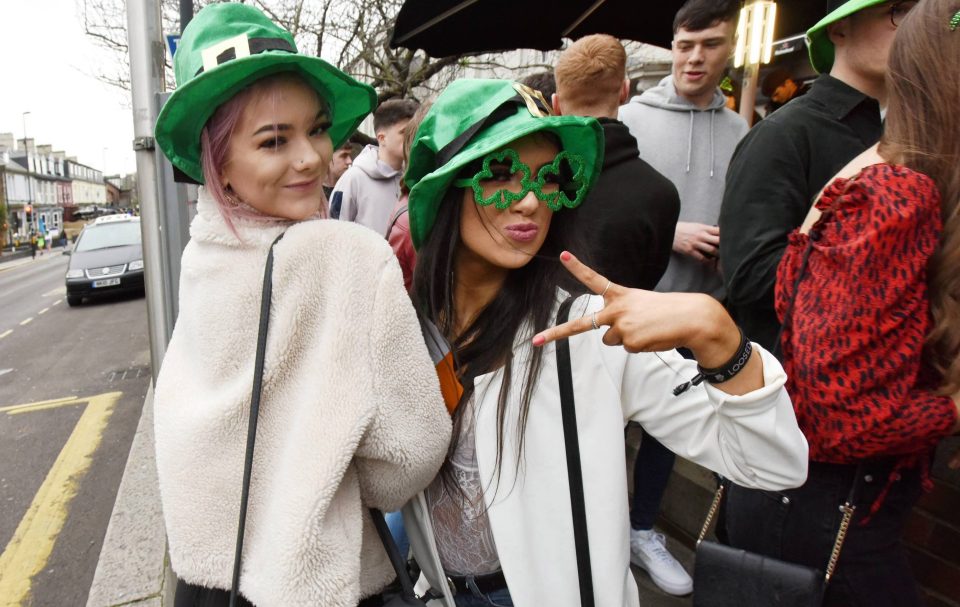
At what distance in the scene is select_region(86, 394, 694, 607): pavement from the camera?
2.79 m

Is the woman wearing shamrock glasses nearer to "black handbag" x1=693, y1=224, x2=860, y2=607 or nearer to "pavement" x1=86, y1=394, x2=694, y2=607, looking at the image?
"black handbag" x1=693, y1=224, x2=860, y2=607

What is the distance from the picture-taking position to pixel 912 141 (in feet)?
4.16

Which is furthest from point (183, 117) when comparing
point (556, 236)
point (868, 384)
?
point (868, 384)

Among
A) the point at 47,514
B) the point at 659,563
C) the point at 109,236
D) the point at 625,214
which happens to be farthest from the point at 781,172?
the point at 109,236

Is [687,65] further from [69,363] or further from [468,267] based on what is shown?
[69,363]

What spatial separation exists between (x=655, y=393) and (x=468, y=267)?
0.52 m

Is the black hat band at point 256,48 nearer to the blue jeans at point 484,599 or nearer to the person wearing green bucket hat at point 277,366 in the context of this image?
the person wearing green bucket hat at point 277,366

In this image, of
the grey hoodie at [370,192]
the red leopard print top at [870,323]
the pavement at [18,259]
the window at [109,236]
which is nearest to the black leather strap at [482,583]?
the red leopard print top at [870,323]

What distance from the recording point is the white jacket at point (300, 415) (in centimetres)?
102

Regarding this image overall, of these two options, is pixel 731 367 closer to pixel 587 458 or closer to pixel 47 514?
pixel 587 458

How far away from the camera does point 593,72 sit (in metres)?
2.38

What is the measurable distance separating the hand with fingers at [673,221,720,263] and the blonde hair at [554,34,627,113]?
2.01ft

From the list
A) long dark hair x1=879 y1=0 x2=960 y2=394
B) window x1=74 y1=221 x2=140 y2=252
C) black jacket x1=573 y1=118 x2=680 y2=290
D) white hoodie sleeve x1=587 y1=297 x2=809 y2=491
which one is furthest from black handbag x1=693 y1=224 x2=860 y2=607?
window x1=74 y1=221 x2=140 y2=252

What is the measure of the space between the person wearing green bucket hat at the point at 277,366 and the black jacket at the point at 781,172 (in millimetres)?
1058
